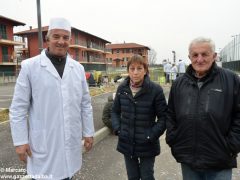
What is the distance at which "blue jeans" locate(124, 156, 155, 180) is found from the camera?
10.6ft

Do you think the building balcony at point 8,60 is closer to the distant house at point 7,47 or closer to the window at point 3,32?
the distant house at point 7,47

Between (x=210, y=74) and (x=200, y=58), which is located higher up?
(x=200, y=58)

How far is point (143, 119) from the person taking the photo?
122 inches

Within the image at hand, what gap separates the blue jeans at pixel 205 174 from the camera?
8.41 ft

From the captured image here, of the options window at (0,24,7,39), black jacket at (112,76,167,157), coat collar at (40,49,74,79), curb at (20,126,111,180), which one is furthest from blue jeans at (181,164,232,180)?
window at (0,24,7,39)

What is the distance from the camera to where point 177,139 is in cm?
269

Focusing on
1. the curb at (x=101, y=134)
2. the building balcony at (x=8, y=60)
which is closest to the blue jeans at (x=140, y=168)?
the curb at (x=101, y=134)

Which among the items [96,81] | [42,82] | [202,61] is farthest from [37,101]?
[96,81]

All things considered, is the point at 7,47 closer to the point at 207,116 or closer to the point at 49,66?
the point at 49,66

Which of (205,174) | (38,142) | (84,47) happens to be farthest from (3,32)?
(205,174)

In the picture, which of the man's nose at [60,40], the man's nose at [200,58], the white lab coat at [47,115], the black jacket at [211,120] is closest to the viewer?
the black jacket at [211,120]

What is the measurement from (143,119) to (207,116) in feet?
2.74

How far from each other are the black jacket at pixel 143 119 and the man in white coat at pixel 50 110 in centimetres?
56

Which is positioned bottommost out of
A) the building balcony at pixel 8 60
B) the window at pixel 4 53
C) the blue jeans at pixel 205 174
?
the blue jeans at pixel 205 174
